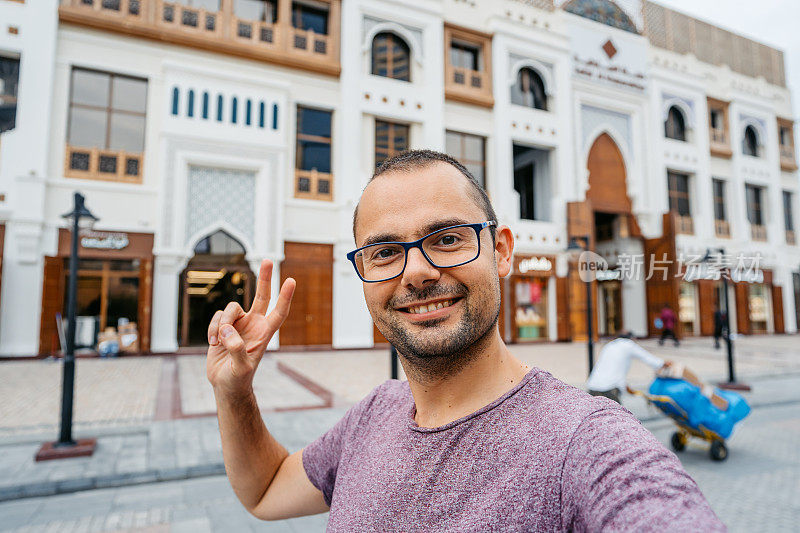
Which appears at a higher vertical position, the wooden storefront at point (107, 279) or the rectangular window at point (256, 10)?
the rectangular window at point (256, 10)

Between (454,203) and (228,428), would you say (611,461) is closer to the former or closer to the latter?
(454,203)

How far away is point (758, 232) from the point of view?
73.8 ft

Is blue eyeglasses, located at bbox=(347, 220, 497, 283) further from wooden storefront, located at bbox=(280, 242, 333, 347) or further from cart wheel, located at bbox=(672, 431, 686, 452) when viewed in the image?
wooden storefront, located at bbox=(280, 242, 333, 347)

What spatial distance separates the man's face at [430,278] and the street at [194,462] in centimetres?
310

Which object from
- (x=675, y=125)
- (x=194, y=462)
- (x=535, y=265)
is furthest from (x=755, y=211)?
(x=194, y=462)

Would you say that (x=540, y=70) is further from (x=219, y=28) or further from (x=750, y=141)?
(x=750, y=141)

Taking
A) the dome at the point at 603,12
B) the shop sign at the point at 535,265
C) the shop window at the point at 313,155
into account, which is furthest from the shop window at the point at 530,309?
the dome at the point at 603,12

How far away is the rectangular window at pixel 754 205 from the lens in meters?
22.9

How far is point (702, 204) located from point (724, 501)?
20941mm

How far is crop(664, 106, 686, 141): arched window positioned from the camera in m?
20.7

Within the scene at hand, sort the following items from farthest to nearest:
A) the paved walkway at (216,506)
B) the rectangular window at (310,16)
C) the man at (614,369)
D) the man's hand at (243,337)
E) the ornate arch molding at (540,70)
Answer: the ornate arch molding at (540,70)
the rectangular window at (310,16)
the man at (614,369)
the paved walkway at (216,506)
the man's hand at (243,337)

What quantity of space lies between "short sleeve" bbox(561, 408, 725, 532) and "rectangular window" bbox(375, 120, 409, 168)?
50.8 feet

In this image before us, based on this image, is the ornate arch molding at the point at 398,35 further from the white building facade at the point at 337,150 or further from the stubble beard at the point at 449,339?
the stubble beard at the point at 449,339

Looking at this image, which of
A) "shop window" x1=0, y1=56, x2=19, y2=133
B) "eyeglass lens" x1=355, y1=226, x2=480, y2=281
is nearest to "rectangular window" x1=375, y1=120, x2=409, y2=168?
"shop window" x1=0, y1=56, x2=19, y2=133
